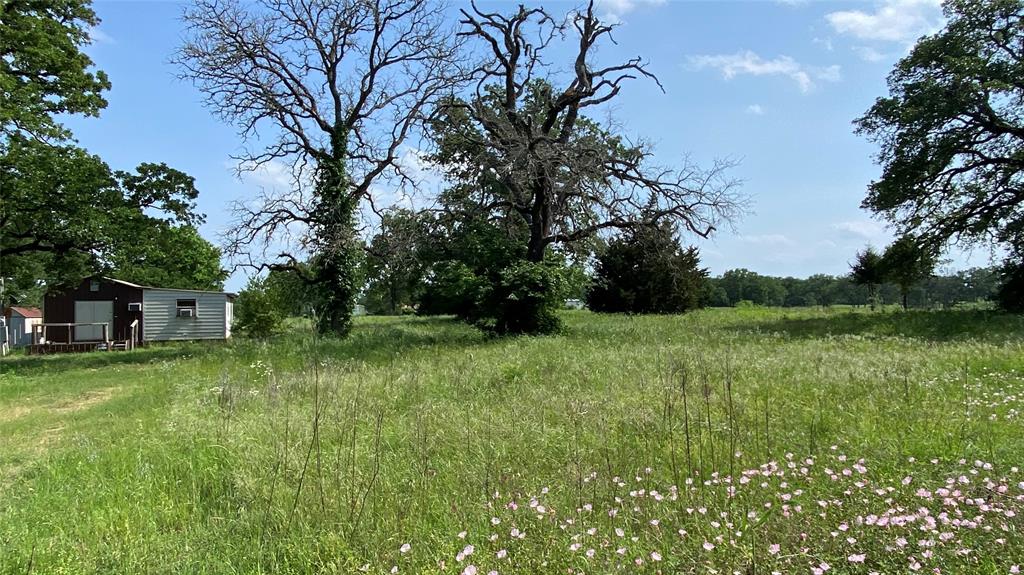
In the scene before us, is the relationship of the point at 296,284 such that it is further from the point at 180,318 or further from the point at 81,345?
the point at 81,345

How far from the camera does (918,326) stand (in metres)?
14.6

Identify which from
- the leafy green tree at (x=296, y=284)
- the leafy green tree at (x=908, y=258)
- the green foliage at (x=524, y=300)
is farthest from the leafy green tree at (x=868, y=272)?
the leafy green tree at (x=296, y=284)

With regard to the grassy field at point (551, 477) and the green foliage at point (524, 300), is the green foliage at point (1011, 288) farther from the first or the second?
the green foliage at point (524, 300)

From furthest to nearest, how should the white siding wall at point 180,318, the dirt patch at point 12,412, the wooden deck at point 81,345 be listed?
the white siding wall at point 180,318, the wooden deck at point 81,345, the dirt patch at point 12,412

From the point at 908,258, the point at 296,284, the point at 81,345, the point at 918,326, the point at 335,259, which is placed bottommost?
the point at 81,345

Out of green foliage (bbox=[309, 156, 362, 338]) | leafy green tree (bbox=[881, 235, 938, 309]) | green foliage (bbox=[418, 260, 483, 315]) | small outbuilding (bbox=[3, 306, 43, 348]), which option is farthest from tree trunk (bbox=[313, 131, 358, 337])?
small outbuilding (bbox=[3, 306, 43, 348])

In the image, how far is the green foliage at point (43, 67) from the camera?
1485 centimetres

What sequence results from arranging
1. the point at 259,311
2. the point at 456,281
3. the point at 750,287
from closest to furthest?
the point at 456,281 < the point at 259,311 < the point at 750,287

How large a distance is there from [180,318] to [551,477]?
31.1 meters

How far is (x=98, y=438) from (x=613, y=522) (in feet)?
19.7

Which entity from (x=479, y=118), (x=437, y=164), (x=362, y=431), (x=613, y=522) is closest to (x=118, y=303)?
(x=437, y=164)

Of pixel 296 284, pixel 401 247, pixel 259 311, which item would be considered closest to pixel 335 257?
pixel 401 247

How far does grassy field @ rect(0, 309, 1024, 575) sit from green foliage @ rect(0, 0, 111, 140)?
12.6m

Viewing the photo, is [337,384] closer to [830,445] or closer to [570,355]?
[570,355]
